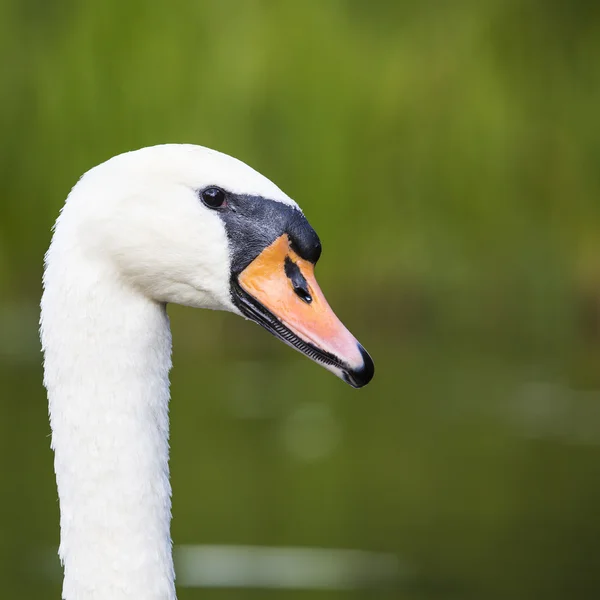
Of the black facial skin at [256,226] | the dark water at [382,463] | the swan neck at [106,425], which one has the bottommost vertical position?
the dark water at [382,463]

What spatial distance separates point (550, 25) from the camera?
40.9ft

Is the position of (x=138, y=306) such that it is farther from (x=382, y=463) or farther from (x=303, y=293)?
(x=382, y=463)

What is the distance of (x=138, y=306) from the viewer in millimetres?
2711

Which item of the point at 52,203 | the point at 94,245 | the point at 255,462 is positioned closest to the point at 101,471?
the point at 94,245

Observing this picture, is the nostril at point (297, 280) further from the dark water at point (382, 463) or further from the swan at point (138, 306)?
the dark water at point (382, 463)

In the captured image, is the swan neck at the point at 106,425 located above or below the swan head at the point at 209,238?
below

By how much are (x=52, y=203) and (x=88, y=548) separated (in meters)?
8.36

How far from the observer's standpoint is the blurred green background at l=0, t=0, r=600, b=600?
1041cm

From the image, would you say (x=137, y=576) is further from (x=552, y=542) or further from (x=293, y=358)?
(x=293, y=358)

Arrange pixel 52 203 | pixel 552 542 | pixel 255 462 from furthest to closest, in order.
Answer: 1. pixel 52 203
2. pixel 255 462
3. pixel 552 542

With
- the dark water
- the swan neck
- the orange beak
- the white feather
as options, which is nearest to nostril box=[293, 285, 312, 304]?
the orange beak

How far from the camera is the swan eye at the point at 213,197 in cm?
269

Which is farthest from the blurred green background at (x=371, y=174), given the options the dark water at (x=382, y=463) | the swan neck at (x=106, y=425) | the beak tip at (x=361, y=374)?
the beak tip at (x=361, y=374)

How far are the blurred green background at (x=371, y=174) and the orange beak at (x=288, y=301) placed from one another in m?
6.73
